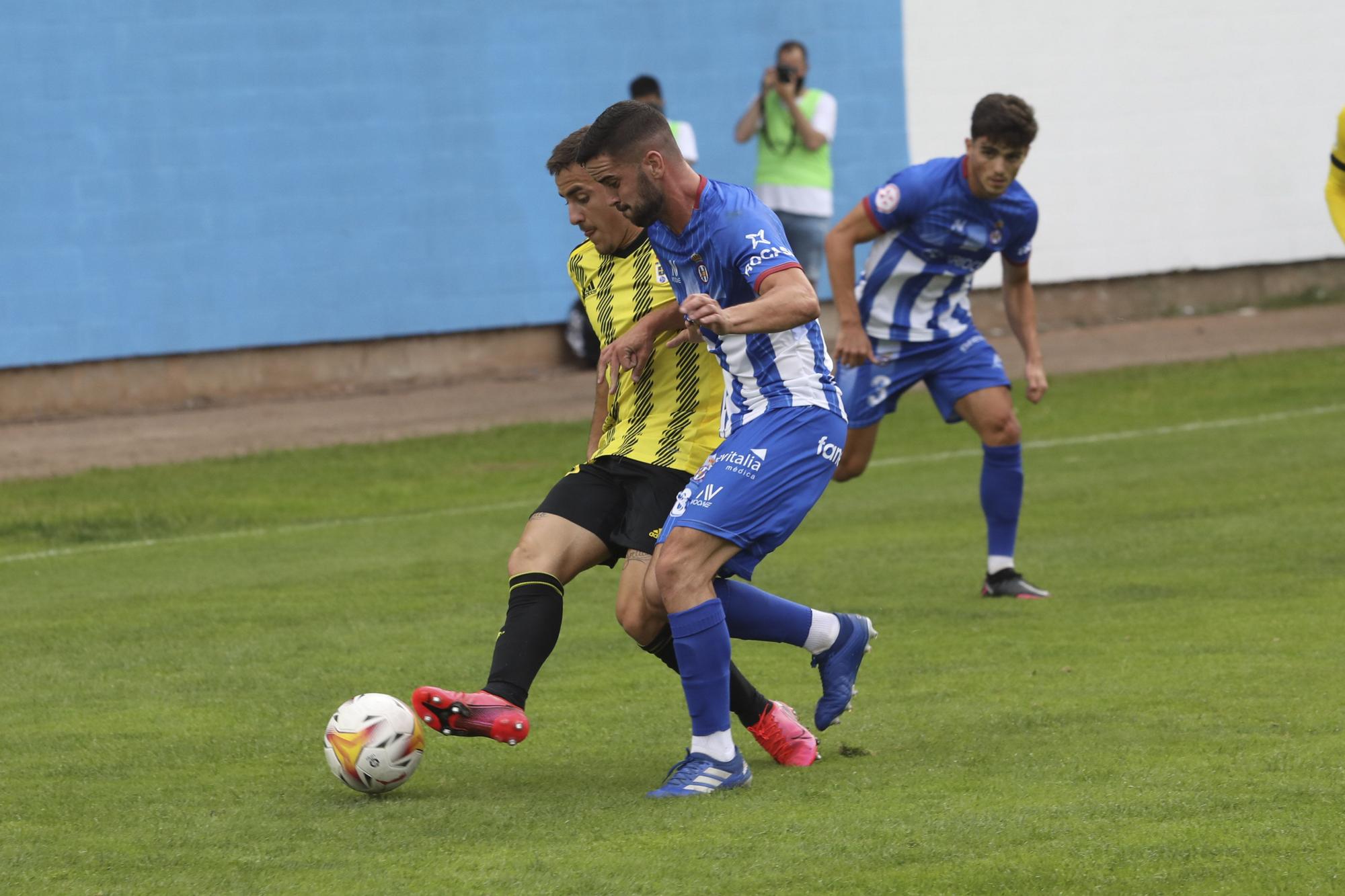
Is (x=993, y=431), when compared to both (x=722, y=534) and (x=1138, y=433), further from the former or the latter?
(x=1138, y=433)

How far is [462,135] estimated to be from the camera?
54.2 feet

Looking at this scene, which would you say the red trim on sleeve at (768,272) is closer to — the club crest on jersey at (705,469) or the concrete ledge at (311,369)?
the club crest on jersey at (705,469)

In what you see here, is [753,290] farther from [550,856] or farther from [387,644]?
[387,644]

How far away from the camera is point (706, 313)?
15.1ft

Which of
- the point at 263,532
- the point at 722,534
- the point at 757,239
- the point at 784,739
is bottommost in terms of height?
the point at 263,532

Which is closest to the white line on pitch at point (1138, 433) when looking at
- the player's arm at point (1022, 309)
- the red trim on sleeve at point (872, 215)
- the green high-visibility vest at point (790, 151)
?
the green high-visibility vest at point (790, 151)

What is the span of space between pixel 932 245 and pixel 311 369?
9.16 meters

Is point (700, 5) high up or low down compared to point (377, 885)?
up

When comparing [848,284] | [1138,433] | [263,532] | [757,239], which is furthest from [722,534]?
[1138,433]

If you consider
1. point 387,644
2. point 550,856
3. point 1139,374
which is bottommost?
point 1139,374

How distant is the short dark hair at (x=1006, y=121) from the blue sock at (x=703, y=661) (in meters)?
3.35

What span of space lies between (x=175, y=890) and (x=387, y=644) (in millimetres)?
3279

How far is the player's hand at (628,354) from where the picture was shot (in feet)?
17.1

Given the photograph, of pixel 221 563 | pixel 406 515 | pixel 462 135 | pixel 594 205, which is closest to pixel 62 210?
pixel 462 135
